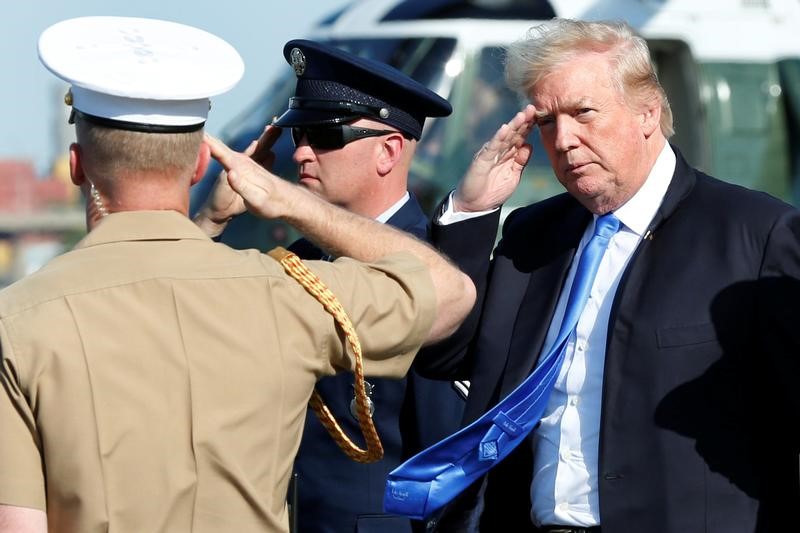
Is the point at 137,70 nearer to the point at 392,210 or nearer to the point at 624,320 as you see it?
the point at 624,320

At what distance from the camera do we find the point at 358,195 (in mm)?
4066

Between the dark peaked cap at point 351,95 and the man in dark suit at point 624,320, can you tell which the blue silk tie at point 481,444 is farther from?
the dark peaked cap at point 351,95

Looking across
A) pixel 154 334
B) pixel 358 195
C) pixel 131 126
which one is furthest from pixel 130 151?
pixel 358 195

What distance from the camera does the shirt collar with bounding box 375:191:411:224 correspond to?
402 centimetres

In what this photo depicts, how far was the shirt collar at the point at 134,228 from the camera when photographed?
2.41 m

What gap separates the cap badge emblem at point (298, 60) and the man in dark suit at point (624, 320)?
981 mm

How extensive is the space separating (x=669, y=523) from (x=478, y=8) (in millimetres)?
6965

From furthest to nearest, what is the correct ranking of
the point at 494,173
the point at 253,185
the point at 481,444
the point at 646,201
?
1. the point at 494,173
2. the point at 646,201
3. the point at 481,444
4. the point at 253,185

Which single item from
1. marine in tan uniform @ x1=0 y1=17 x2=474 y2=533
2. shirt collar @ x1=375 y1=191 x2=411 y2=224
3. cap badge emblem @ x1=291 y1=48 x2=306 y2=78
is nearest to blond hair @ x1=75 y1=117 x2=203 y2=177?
marine in tan uniform @ x1=0 y1=17 x2=474 y2=533

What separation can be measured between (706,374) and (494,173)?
2.38 feet

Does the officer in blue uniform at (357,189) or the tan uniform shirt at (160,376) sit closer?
the tan uniform shirt at (160,376)

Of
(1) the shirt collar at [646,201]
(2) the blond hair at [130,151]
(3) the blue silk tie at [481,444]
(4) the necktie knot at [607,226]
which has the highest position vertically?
(2) the blond hair at [130,151]

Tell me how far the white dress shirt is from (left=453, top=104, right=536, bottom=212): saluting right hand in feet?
0.91

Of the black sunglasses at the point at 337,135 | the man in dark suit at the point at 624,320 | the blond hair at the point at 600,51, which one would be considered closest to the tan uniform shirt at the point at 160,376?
the man in dark suit at the point at 624,320
